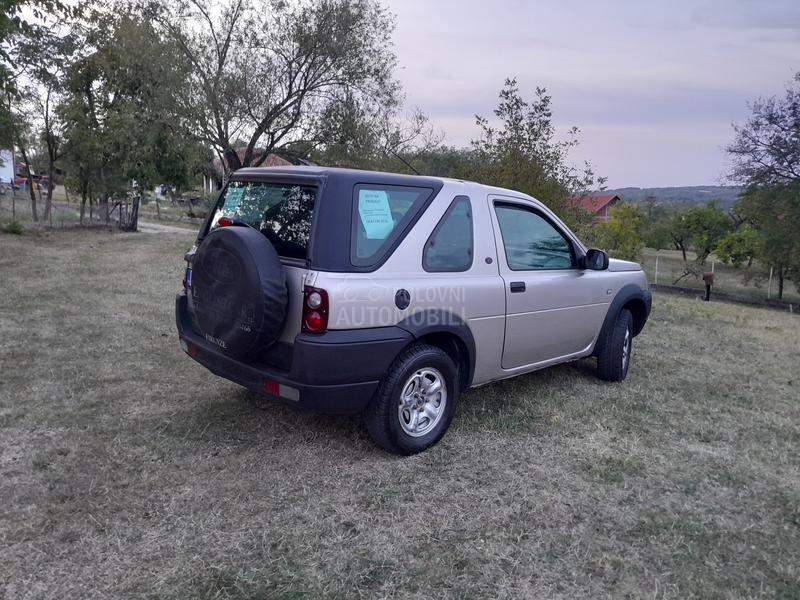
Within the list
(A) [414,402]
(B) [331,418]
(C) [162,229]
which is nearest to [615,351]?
(A) [414,402]

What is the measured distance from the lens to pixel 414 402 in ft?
12.6

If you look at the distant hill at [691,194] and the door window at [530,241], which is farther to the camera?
the distant hill at [691,194]

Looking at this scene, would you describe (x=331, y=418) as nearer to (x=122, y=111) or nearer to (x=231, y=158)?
(x=231, y=158)

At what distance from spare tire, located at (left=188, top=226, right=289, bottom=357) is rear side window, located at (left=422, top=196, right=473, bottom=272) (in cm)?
96

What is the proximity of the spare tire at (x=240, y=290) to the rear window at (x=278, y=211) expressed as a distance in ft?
0.46

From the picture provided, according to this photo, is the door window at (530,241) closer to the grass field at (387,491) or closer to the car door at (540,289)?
the car door at (540,289)

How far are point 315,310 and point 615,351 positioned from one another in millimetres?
3233

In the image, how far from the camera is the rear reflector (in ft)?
11.1

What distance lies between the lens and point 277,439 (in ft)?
13.2

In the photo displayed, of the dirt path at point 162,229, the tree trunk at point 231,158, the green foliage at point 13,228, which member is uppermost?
the tree trunk at point 231,158

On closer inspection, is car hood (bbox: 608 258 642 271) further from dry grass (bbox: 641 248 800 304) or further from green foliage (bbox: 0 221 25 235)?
dry grass (bbox: 641 248 800 304)

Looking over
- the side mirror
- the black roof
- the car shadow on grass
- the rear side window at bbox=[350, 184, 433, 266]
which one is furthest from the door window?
the car shadow on grass

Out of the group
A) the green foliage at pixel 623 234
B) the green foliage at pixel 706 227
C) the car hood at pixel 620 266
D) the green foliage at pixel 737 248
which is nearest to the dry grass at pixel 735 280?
the green foliage at pixel 737 248

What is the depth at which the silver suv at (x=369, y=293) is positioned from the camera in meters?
3.34
